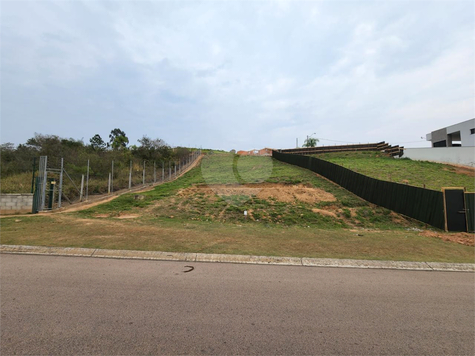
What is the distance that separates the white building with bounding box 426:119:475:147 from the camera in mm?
38906

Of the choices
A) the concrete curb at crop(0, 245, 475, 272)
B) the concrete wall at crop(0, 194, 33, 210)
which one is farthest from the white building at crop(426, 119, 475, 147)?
the concrete wall at crop(0, 194, 33, 210)

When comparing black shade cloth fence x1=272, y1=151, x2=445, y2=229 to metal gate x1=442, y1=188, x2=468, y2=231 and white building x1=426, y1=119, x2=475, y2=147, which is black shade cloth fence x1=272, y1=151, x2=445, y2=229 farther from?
white building x1=426, y1=119, x2=475, y2=147

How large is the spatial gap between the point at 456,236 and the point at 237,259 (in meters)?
9.93

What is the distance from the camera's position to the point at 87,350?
2.79 meters

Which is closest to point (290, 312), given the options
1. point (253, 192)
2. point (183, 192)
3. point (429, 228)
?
point (429, 228)

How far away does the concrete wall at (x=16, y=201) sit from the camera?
1321 centimetres

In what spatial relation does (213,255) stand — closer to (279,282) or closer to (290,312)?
(279,282)

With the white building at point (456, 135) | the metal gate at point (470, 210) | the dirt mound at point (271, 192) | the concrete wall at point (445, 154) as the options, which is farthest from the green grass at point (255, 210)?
the white building at point (456, 135)

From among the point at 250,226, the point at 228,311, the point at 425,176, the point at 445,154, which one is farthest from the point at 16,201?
the point at 445,154

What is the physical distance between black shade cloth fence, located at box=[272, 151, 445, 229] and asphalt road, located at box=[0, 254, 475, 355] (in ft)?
26.7

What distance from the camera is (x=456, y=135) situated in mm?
44406

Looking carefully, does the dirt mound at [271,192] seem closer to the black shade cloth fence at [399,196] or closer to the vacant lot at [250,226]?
the vacant lot at [250,226]

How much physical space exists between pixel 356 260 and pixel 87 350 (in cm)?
600

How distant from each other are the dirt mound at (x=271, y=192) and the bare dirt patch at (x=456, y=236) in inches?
247
